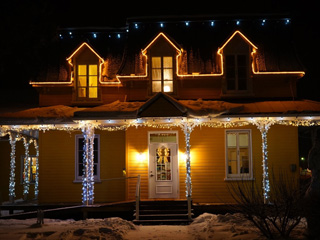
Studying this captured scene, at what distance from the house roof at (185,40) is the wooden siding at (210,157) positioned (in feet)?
8.68

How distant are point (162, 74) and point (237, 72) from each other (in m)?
3.14

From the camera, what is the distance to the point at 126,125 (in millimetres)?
17500

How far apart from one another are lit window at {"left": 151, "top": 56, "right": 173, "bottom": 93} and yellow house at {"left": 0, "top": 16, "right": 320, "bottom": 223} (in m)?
0.04

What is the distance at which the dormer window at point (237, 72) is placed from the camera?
1880 centimetres

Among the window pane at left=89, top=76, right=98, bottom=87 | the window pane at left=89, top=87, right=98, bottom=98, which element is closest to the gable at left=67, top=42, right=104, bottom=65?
the window pane at left=89, top=76, right=98, bottom=87

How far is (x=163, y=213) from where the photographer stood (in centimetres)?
1630

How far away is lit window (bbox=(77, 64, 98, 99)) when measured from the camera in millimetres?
19469

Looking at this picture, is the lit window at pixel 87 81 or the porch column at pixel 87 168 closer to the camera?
the porch column at pixel 87 168

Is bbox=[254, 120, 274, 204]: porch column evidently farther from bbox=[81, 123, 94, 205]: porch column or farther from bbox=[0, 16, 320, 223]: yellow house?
bbox=[81, 123, 94, 205]: porch column

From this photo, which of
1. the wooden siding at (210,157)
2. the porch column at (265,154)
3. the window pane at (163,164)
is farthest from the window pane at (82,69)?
the porch column at (265,154)

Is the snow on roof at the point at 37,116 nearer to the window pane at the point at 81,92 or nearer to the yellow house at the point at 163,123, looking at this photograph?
the yellow house at the point at 163,123

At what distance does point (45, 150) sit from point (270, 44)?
35.3 feet

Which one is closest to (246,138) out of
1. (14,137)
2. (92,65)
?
(92,65)

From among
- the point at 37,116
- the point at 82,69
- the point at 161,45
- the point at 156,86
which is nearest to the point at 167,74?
the point at 156,86
